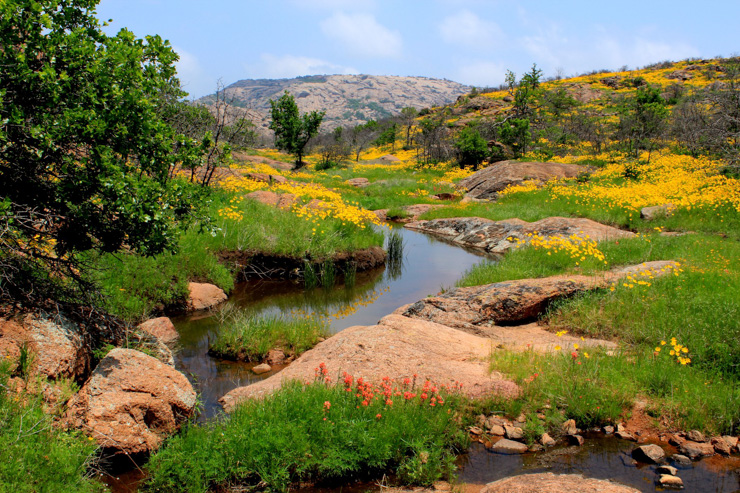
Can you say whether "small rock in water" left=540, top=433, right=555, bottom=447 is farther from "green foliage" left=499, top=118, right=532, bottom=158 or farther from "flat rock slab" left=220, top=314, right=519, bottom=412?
"green foliage" left=499, top=118, right=532, bottom=158

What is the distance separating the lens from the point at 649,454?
16.6ft

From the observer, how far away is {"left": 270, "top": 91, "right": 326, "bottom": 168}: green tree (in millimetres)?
42159

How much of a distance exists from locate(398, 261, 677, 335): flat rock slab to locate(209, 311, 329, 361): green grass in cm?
210

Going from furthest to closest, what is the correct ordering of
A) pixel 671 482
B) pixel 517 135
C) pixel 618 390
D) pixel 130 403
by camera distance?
1. pixel 517 135
2. pixel 618 390
3. pixel 130 403
4. pixel 671 482

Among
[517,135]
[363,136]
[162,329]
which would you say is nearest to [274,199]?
[162,329]

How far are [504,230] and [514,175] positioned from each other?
9.70 metres

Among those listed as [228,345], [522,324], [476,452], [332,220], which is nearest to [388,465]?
[476,452]

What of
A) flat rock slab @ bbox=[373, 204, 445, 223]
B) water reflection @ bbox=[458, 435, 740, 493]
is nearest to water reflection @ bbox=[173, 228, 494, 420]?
water reflection @ bbox=[458, 435, 740, 493]

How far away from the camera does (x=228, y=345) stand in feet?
26.8

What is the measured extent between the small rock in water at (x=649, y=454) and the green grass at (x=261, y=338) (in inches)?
201

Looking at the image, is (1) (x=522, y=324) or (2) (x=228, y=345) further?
(1) (x=522, y=324)

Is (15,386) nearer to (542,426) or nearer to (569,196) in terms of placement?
(542,426)

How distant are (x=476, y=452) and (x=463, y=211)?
58.6 ft

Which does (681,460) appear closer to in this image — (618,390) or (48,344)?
(618,390)
